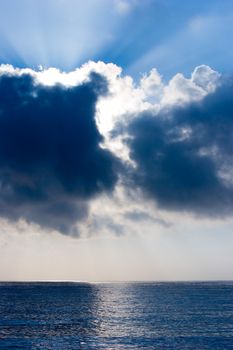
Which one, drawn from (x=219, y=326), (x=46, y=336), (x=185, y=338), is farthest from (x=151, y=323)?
(x=46, y=336)

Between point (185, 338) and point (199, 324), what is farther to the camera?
point (199, 324)

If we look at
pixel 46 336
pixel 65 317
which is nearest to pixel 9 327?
pixel 46 336

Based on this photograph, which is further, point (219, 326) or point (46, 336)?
point (219, 326)

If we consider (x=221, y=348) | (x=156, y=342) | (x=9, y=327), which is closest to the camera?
(x=221, y=348)

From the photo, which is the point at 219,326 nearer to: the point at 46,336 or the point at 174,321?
the point at 174,321

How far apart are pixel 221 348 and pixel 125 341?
1493cm

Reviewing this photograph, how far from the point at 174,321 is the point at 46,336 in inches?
1294

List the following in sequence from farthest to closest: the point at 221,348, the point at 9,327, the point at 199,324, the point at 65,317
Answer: the point at 65,317 → the point at 199,324 → the point at 9,327 → the point at 221,348

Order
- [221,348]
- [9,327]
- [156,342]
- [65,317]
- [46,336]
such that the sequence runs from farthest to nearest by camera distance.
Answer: [65,317] → [9,327] → [46,336] → [156,342] → [221,348]

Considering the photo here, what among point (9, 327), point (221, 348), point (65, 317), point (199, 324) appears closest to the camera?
point (221, 348)

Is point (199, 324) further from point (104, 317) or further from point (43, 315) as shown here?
point (43, 315)

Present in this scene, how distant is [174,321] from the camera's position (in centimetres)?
9444

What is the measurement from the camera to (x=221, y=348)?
208 ft

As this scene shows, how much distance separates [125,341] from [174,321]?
2897 centimetres
